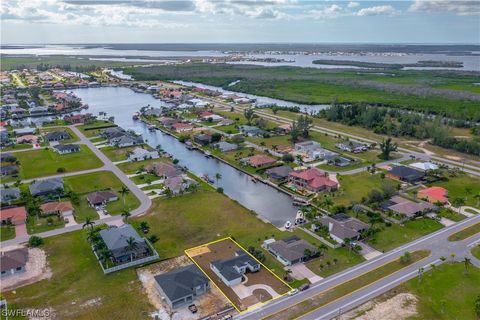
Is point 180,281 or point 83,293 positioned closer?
point 180,281

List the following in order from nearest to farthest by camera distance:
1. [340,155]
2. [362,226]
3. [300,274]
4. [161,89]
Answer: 1. [300,274]
2. [362,226]
3. [340,155]
4. [161,89]

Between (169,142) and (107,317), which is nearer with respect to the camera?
(107,317)

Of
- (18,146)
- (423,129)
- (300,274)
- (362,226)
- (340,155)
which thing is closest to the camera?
(300,274)

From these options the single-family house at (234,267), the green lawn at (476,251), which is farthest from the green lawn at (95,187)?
the green lawn at (476,251)

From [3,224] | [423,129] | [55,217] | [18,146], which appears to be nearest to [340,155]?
[423,129]

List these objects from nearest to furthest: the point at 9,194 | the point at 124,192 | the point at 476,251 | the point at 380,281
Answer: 1. the point at 380,281
2. the point at 476,251
3. the point at 124,192
4. the point at 9,194

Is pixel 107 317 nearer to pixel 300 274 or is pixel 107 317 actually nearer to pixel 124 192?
pixel 300 274

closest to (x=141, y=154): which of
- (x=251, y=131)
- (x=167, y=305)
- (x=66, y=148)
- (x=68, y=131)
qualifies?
(x=66, y=148)

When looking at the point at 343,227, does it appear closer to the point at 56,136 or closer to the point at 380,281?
the point at 380,281
